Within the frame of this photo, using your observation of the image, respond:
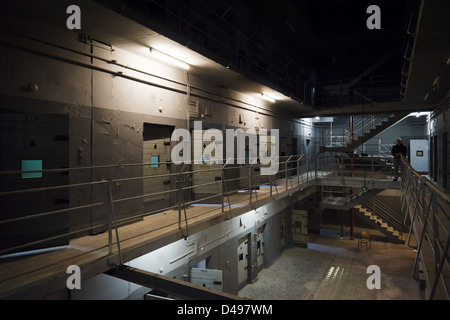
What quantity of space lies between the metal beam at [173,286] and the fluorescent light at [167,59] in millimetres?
3542

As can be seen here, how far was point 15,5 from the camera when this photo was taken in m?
3.50

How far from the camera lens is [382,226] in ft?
41.8

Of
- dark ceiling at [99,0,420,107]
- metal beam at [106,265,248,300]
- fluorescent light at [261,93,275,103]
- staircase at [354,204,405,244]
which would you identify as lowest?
staircase at [354,204,405,244]

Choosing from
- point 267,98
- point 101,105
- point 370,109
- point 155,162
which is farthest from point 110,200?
point 370,109

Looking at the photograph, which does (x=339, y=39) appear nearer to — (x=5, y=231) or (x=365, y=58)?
(x=365, y=58)

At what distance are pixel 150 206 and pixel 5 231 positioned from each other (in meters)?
2.58

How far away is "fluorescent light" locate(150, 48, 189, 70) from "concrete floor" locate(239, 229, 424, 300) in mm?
5673

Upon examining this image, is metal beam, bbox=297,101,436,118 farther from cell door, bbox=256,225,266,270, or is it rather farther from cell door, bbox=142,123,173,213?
cell door, bbox=142,123,173,213

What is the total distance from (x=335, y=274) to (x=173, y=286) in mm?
7542

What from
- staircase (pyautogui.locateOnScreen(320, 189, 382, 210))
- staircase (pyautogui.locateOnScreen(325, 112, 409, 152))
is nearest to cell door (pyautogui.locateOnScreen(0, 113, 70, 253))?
staircase (pyautogui.locateOnScreen(320, 189, 382, 210))

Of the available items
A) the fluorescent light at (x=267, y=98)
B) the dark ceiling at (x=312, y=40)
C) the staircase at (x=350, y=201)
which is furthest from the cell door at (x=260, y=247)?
the dark ceiling at (x=312, y=40)

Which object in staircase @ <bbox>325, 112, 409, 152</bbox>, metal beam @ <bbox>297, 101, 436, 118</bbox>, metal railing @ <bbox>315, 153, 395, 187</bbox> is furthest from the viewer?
staircase @ <bbox>325, 112, 409, 152</bbox>

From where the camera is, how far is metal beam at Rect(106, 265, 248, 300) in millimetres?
2723

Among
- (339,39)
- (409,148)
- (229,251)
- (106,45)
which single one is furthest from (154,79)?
(409,148)
